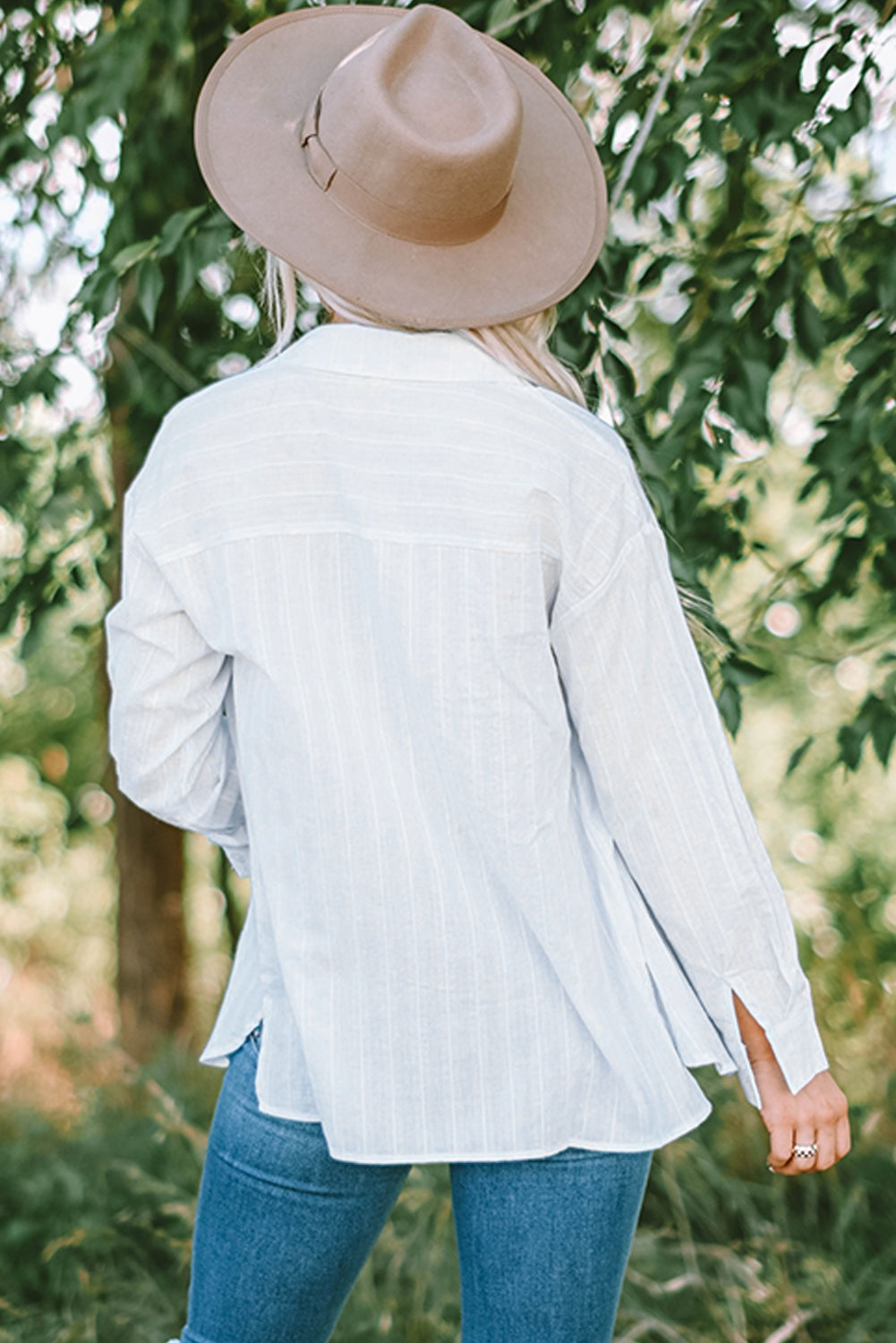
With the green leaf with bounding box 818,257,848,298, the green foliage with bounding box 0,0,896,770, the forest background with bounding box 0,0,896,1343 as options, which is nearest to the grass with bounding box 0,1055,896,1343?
the forest background with bounding box 0,0,896,1343

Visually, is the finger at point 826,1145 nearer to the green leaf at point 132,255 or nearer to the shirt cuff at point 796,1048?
the shirt cuff at point 796,1048

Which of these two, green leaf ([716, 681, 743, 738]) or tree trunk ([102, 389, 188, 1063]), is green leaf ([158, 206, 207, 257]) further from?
tree trunk ([102, 389, 188, 1063])

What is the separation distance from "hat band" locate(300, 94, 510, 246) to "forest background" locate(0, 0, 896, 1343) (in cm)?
61

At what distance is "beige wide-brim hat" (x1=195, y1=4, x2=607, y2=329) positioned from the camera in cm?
119

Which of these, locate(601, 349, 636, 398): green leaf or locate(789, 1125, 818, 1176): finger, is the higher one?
locate(601, 349, 636, 398): green leaf

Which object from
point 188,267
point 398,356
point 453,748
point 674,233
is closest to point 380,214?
point 398,356

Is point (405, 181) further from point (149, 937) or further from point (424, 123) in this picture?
point (149, 937)

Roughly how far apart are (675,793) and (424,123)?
2.03 ft

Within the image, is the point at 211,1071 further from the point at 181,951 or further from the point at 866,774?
the point at 866,774

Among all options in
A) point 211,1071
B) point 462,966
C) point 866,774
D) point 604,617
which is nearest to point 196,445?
point 604,617

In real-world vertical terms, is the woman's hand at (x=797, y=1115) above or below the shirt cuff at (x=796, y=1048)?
below

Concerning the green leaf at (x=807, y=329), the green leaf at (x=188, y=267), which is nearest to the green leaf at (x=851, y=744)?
the green leaf at (x=807, y=329)

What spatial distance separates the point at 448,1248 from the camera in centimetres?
265

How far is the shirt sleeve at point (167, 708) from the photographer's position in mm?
1240
